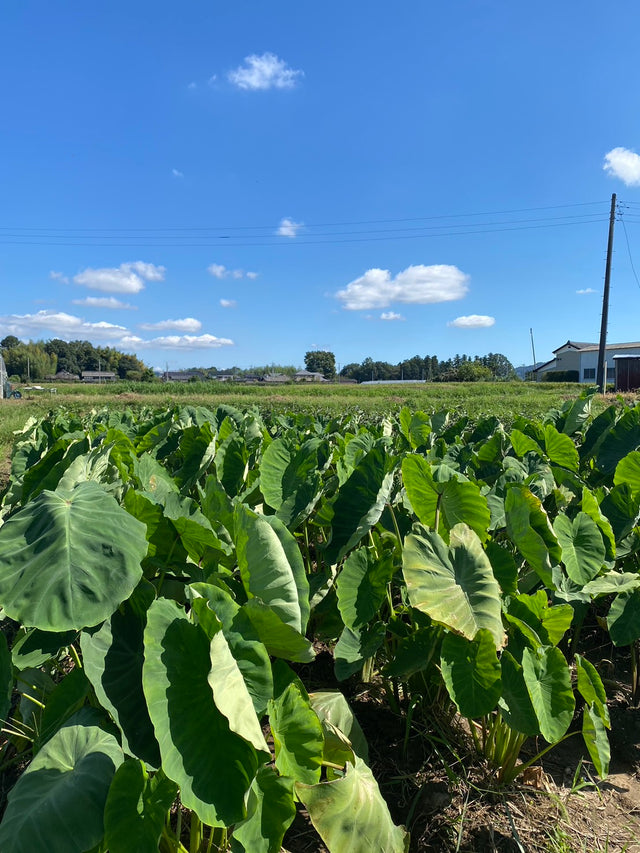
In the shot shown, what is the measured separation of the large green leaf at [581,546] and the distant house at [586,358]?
1299 inches

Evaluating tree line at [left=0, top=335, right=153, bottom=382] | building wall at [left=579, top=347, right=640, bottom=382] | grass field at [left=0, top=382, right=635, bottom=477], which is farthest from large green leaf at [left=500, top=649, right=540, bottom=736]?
tree line at [left=0, top=335, right=153, bottom=382]

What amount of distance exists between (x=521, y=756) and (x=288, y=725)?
1069 millimetres

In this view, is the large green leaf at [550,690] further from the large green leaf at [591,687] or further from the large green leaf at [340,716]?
the large green leaf at [340,716]

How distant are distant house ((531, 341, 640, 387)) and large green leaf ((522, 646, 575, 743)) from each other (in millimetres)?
33579

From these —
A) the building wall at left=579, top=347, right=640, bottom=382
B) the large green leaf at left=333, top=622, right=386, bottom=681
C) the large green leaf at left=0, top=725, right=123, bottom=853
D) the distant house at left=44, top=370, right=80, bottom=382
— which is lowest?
the large green leaf at left=333, top=622, right=386, bottom=681

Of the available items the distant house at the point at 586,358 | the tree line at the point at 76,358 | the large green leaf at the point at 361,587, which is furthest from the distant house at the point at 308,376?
the large green leaf at the point at 361,587

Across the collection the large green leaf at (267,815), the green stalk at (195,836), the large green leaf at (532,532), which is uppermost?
the large green leaf at (532,532)

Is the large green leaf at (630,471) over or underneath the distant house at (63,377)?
underneath

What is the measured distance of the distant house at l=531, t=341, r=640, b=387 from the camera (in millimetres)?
41938

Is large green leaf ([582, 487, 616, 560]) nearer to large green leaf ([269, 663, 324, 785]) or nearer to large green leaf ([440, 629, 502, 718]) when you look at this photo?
large green leaf ([440, 629, 502, 718])

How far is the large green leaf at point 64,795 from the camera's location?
82 centimetres

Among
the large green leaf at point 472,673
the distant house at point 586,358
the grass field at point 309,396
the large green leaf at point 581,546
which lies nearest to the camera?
the large green leaf at point 472,673

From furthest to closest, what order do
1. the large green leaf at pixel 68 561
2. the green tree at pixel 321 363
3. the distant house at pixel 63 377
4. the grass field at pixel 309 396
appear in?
the green tree at pixel 321 363
the distant house at pixel 63 377
the grass field at pixel 309 396
the large green leaf at pixel 68 561

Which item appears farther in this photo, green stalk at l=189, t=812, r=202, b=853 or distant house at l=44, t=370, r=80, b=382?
distant house at l=44, t=370, r=80, b=382
